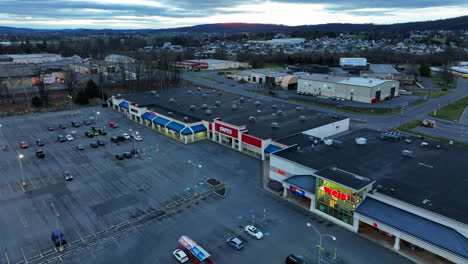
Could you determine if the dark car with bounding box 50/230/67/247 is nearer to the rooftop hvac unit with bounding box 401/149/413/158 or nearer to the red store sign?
the red store sign

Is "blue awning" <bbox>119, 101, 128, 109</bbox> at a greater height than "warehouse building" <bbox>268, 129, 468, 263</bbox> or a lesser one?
greater

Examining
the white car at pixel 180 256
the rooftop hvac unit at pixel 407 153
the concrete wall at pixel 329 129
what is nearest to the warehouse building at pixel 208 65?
the concrete wall at pixel 329 129

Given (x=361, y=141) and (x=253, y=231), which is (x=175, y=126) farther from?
(x=361, y=141)

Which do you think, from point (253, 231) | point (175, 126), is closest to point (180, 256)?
point (253, 231)

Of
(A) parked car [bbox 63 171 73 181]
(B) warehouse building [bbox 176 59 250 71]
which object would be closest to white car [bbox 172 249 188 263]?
(A) parked car [bbox 63 171 73 181]

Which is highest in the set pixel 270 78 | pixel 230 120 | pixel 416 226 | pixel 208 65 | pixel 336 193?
pixel 208 65
